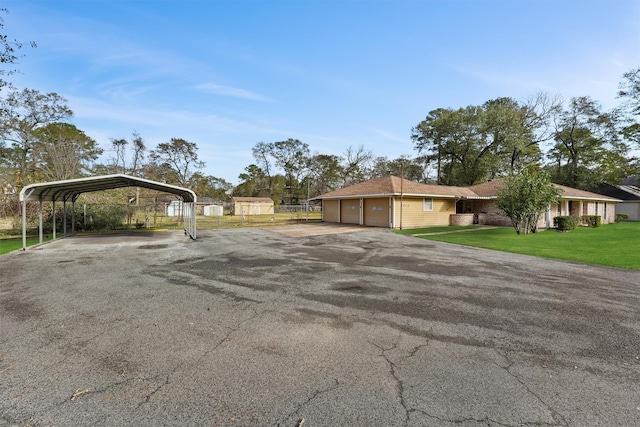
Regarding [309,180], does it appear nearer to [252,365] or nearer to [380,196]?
[380,196]

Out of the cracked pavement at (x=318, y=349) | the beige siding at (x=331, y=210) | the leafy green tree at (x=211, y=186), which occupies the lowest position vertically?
the cracked pavement at (x=318, y=349)

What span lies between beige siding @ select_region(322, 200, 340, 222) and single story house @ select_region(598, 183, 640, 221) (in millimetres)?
29057

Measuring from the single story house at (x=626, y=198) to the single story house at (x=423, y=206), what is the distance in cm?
768

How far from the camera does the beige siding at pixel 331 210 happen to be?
2433 centimetres

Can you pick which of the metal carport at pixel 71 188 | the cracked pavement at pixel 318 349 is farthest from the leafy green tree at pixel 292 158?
the cracked pavement at pixel 318 349

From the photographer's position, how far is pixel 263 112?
20.7 m

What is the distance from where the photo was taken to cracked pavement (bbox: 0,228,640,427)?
2.25 meters

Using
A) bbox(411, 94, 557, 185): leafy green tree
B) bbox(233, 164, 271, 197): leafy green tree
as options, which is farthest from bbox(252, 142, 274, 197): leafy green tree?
bbox(411, 94, 557, 185): leafy green tree

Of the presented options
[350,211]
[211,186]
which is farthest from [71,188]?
[211,186]

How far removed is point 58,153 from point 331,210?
21.5 m

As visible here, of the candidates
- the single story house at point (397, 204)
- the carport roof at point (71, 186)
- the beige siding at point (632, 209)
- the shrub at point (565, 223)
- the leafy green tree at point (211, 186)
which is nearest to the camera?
the carport roof at point (71, 186)

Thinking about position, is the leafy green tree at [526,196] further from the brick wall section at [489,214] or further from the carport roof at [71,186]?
the carport roof at [71,186]

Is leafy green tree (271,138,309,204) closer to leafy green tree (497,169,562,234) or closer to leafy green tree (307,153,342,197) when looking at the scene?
leafy green tree (307,153,342,197)

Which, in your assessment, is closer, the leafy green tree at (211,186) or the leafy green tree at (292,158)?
the leafy green tree at (211,186)
